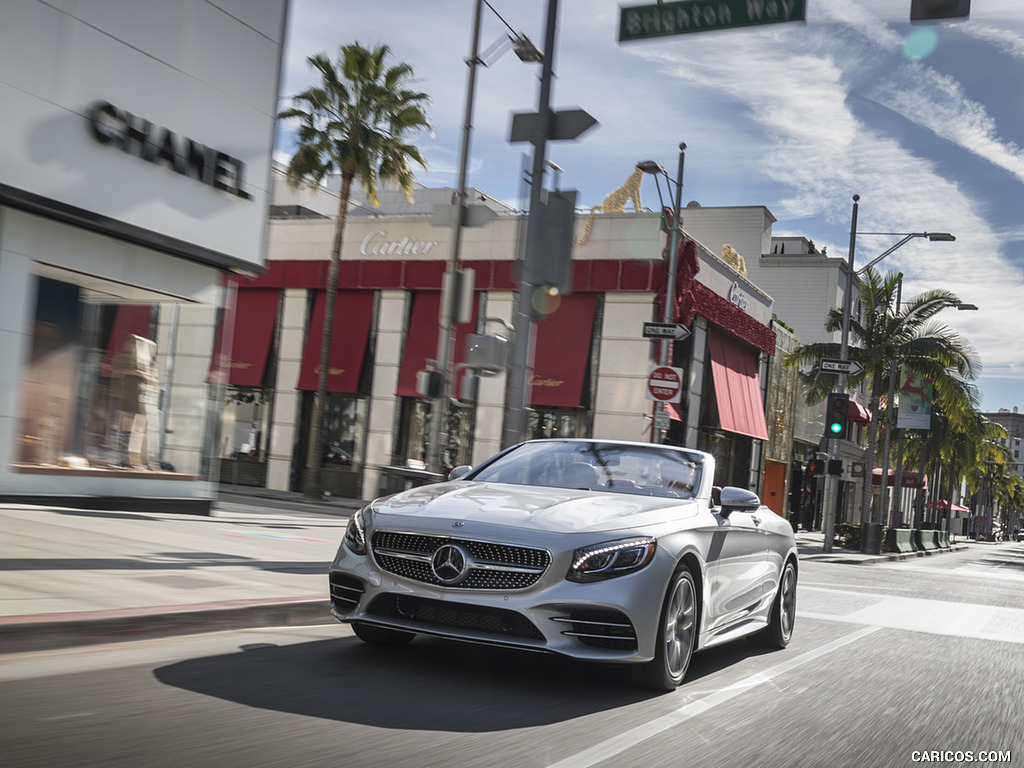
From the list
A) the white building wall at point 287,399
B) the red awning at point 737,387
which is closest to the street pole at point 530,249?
the white building wall at point 287,399

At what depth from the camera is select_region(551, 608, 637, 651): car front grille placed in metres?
5.58

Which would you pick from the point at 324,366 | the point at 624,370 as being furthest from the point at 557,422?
the point at 324,366

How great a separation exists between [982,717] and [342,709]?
→ 147 inches

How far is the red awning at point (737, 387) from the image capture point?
105 ft

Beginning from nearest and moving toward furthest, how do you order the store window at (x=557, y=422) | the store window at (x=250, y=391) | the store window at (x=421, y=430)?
the store window at (x=557, y=422) → the store window at (x=421, y=430) → the store window at (x=250, y=391)

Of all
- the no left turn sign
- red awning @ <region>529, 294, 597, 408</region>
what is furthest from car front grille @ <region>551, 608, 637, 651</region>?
red awning @ <region>529, 294, 597, 408</region>

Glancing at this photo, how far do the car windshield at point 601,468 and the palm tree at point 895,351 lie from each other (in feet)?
97.9

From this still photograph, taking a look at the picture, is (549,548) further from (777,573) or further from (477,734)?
(777,573)

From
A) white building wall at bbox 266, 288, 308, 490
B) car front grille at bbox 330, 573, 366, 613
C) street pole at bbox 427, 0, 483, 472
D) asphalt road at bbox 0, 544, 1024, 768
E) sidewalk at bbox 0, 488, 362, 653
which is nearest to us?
asphalt road at bbox 0, 544, 1024, 768

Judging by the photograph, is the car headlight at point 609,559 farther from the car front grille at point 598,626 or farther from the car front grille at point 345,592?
the car front grille at point 345,592

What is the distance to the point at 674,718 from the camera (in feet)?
18.2

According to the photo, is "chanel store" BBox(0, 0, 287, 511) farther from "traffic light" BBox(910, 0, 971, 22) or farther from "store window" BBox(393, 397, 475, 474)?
"store window" BBox(393, 397, 475, 474)

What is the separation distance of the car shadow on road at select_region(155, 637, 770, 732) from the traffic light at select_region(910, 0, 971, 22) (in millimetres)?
5635

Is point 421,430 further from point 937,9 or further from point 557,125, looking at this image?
point 937,9
